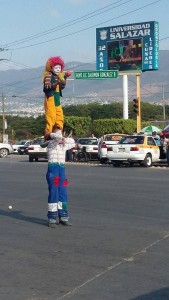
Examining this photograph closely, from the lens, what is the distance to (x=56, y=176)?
994 centimetres

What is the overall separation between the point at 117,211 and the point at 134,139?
16853 mm

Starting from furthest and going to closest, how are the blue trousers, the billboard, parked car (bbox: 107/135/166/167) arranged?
the billboard < parked car (bbox: 107/135/166/167) < the blue trousers

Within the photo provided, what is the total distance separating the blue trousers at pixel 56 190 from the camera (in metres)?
9.94

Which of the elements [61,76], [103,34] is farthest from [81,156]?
[61,76]

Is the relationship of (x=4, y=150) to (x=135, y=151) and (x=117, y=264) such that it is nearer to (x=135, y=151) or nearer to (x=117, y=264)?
(x=135, y=151)

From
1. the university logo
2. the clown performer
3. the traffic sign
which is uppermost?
the university logo

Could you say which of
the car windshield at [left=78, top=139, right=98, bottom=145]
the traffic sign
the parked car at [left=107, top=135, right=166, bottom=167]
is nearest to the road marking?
the parked car at [left=107, top=135, right=166, bottom=167]

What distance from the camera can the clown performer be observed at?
9.95 m

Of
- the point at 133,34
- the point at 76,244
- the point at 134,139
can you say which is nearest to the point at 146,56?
the point at 133,34

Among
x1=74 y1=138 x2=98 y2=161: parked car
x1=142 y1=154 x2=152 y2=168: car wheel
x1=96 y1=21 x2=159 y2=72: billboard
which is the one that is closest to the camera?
x1=142 y1=154 x2=152 y2=168: car wheel

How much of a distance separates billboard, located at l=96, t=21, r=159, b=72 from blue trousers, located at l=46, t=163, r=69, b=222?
1661 inches

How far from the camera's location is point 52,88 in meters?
10.0

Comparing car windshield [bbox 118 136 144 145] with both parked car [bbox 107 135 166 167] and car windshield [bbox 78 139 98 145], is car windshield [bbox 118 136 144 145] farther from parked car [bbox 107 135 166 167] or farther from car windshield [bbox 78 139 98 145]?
car windshield [bbox 78 139 98 145]

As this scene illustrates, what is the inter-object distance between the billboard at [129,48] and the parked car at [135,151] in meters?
23.6
